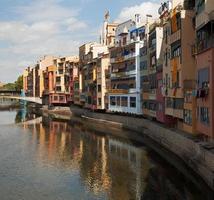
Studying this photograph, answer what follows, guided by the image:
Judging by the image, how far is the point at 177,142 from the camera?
41.5 metres

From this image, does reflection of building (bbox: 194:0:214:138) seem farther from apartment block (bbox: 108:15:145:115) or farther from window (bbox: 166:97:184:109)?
apartment block (bbox: 108:15:145:115)

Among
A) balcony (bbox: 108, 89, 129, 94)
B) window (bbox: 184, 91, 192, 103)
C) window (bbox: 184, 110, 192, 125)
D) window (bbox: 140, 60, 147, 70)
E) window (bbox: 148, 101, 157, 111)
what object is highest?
window (bbox: 140, 60, 147, 70)

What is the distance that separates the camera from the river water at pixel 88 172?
1206 inches

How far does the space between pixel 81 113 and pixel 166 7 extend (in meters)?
45.3

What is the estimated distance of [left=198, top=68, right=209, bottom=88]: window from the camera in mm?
34719

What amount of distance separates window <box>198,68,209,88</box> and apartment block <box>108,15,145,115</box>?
28.1 metres

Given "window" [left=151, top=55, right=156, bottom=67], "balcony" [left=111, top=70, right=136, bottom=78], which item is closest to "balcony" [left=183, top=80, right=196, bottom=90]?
"window" [left=151, top=55, right=156, bottom=67]

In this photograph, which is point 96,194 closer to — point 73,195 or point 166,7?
point 73,195

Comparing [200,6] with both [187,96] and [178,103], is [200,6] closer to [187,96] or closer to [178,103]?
[187,96]

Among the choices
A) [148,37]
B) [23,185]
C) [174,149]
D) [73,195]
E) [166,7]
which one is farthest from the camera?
[148,37]

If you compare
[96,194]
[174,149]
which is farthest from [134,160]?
[96,194]

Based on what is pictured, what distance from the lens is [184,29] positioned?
43125 mm

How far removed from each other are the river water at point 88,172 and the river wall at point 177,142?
129 cm

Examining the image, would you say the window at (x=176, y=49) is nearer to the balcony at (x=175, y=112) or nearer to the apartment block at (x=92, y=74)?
the balcony at (x=175, y=112)
